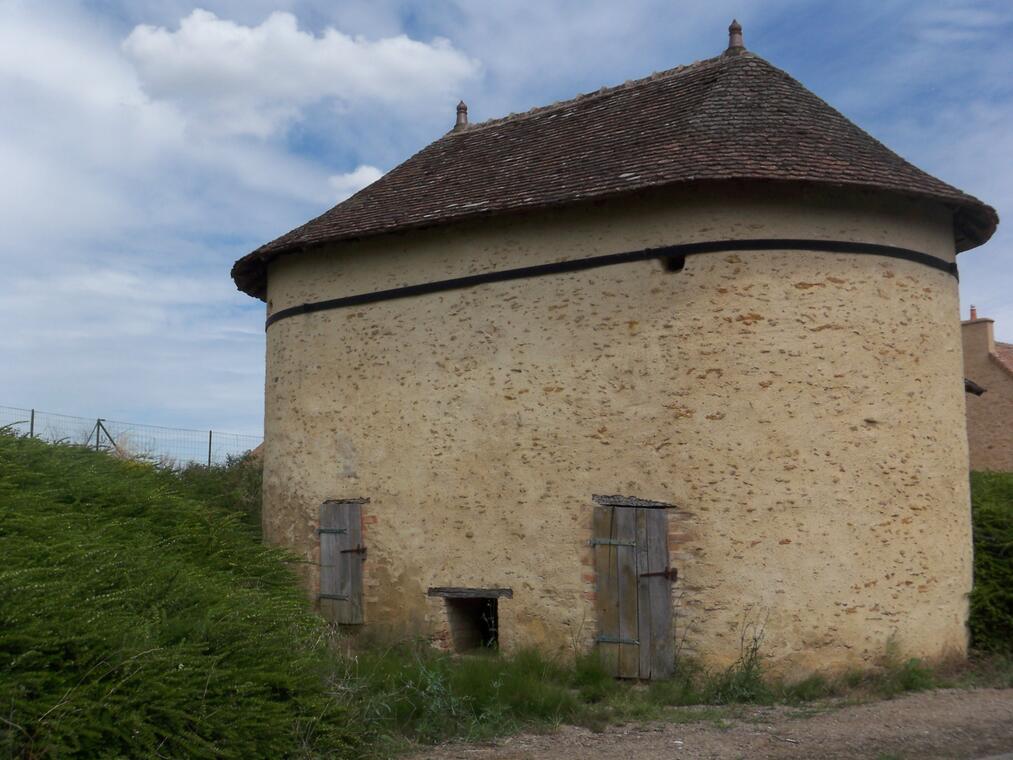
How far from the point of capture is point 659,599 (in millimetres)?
9594

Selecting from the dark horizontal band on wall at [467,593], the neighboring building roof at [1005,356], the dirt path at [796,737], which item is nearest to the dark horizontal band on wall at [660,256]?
the dark horizontal band on wall at [467,593]

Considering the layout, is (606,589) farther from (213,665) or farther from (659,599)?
(213,665)

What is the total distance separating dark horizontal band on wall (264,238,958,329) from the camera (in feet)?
32.3

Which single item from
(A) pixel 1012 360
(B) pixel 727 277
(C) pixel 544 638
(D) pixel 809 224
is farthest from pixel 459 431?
(A) pixel 1012 360

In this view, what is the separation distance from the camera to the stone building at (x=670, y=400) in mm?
9523

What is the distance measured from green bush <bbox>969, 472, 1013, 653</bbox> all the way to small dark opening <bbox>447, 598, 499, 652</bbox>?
16.7ft

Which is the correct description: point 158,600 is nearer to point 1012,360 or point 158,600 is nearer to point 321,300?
point 321,300

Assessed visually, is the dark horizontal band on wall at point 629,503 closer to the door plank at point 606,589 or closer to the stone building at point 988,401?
the door plank at point 606,589

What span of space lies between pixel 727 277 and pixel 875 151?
2.57 meters

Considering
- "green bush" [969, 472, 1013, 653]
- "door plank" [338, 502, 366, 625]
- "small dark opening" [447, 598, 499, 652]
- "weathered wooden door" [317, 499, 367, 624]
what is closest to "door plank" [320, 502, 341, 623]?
"weathered wooden door" [317, 499, 367, 624]

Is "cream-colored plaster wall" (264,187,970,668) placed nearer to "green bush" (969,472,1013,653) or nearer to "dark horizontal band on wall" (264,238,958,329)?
"dark horizontal band on wall" (264,238,958,329)

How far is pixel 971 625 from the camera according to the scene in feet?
34.1

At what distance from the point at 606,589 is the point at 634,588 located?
30 centimetres

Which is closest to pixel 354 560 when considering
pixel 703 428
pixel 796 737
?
pixel 703 428
